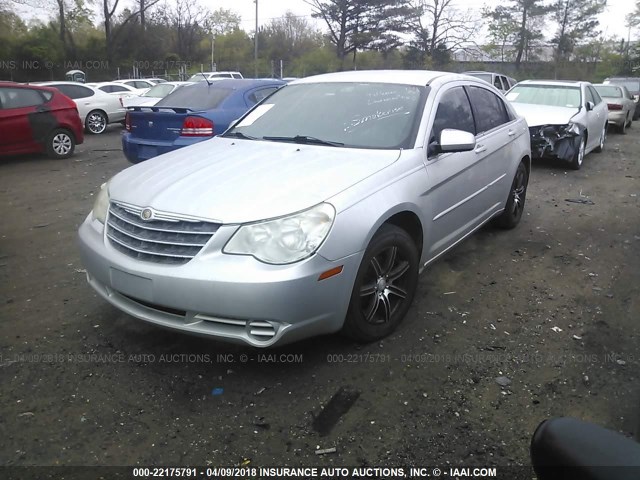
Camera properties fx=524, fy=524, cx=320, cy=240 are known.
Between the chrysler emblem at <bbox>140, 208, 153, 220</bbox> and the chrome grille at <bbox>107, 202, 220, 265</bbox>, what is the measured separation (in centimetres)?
2

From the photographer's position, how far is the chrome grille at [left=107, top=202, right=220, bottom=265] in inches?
107

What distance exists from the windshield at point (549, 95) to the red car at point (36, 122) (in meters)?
8.61

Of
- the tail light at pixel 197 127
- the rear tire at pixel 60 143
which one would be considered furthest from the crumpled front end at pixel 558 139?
the rear tire at pixel 60 143

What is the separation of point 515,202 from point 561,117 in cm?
428

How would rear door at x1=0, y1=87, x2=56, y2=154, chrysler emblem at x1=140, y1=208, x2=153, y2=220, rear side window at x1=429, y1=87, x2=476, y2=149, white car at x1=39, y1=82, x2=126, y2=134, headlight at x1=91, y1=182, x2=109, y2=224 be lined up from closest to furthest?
chrysler emblem at x1=140, y1=208, x2=153, y2=220 → headlight at x1=91, y1=182, x2=109, y2=224 → rear side window at x1=429, y1=87, x2=476, y2=149 → rear door at x1=0, y1=87, x2=56, y2=154 → white car at x1=39, y1=82, x2=126, y2=134

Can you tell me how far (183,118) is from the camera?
698 cm

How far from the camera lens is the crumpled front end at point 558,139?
28.8 feet

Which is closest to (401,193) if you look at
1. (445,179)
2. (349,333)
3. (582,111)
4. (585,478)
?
(445,179)

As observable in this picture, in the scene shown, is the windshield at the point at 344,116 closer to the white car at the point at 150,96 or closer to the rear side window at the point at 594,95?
the rear side window at the point at 594,95

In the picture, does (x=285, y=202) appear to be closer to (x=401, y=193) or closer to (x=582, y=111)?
(x=401, y=193)

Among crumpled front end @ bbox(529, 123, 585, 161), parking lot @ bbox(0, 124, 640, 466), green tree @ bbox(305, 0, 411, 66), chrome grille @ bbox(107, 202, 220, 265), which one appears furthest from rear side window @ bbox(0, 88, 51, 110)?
green tree @ bbox(305, 0, 411, 66)

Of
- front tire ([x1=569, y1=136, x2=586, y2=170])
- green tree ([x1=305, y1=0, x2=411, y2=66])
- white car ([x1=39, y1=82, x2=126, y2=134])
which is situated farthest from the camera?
green tree ([x1=305, y1=0, x2=411, y2=66])

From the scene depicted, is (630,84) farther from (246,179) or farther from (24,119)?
(246,179)

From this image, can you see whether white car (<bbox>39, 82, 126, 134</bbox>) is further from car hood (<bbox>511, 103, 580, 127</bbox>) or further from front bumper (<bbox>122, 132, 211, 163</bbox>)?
car hood (<bbox>511, 103, 580, 127</bbox>)
